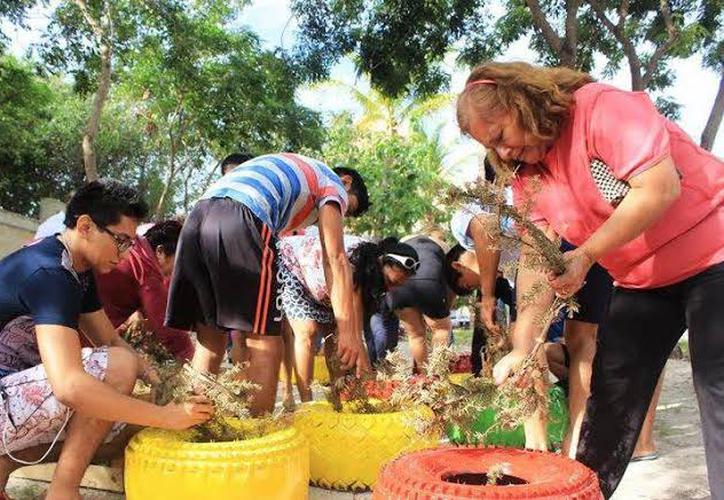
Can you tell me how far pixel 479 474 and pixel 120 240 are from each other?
156 centimetres

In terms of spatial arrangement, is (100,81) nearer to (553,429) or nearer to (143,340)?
(143,340)

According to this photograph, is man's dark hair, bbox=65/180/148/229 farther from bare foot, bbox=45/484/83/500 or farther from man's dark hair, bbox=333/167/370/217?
man's dark hair, bbox=333/167/370/217

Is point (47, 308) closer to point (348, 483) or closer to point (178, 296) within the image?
point (178, 296)

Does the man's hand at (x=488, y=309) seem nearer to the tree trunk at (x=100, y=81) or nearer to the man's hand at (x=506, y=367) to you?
the man's hand at (x=506, y=367)

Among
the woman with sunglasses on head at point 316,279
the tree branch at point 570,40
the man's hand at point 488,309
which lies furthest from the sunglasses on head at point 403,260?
the tree branch at point 570,40

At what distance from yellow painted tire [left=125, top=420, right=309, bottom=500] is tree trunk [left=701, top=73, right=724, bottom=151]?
800 centimetres

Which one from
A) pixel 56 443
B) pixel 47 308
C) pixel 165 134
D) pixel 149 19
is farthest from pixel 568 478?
pixel 165 134

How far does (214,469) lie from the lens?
92.4 inches

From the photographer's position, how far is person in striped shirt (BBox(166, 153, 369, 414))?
9.27 ft

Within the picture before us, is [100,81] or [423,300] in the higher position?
[100,81]

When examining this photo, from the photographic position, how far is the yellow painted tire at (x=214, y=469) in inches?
92.4

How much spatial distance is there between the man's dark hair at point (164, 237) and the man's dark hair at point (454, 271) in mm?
1775

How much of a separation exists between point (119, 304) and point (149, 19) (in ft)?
25.2

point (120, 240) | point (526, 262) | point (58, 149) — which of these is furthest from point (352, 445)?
point (58, 149)
